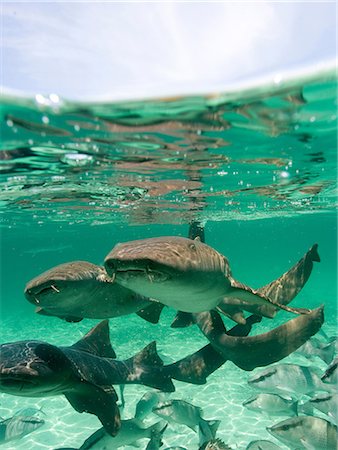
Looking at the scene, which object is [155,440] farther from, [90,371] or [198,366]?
[90,371]

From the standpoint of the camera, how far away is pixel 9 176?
14219 mm

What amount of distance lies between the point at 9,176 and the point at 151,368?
32.2 ft

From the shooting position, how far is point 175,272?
506cm

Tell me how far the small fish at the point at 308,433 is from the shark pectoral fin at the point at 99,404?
3.42 m

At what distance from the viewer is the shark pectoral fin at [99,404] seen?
261 inches

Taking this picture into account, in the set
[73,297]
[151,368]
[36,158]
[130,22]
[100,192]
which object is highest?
[130,22]

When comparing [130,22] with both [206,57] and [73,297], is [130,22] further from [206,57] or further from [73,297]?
[73,297]

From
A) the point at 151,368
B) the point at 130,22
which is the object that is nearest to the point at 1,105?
the point at 130,22

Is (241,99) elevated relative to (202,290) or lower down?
elevated

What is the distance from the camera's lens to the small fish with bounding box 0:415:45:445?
9.02 metres

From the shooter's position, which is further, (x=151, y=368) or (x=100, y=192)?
(x=100, y=192)

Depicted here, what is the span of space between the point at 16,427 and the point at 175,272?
274 inches

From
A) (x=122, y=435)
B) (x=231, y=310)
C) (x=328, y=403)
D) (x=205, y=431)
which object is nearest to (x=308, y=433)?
(x=328, y=403)

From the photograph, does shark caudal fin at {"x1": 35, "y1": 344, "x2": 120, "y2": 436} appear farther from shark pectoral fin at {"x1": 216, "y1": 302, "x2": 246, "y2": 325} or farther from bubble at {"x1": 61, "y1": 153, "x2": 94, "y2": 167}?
bubble at {"x1": 61, "y1": 153, "x2": 94, "y2": 167}
